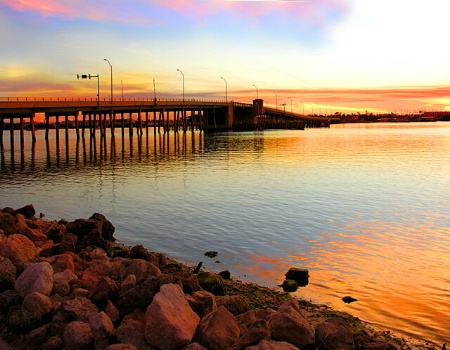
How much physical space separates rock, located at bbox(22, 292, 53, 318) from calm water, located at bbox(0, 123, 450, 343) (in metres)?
5.29

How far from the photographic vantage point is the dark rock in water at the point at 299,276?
12.1 m

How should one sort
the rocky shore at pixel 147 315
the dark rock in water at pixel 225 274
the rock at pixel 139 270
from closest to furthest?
the rocky shore at pixel 147 315 < the rock at pixel 139 270 < the dark rock in water at pixel 225 274

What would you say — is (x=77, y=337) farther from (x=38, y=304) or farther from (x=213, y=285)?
(x=213, y=285)

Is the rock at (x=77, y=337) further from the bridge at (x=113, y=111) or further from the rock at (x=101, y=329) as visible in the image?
the bridge at (x=113, y=111)

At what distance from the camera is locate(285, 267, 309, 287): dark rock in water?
12.1 metres

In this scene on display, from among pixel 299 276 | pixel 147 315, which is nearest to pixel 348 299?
pixel 299 276

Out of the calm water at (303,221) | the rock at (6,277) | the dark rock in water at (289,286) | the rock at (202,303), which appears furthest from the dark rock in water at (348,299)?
the rock at (6,277)

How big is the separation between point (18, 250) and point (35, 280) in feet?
9.09

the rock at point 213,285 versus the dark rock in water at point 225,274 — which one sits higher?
the rock at point 213,285

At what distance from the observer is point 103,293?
351 inches

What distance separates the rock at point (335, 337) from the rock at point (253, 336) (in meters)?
0.89

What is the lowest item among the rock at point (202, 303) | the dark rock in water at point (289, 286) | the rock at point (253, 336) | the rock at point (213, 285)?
the dark rock in water at point (289, 286)

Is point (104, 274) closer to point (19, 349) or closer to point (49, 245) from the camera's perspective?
point (19, 349)

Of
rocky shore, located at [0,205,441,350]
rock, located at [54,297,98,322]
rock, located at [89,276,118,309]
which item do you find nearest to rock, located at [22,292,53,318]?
rocky shore, located at [0,205,441,350]
